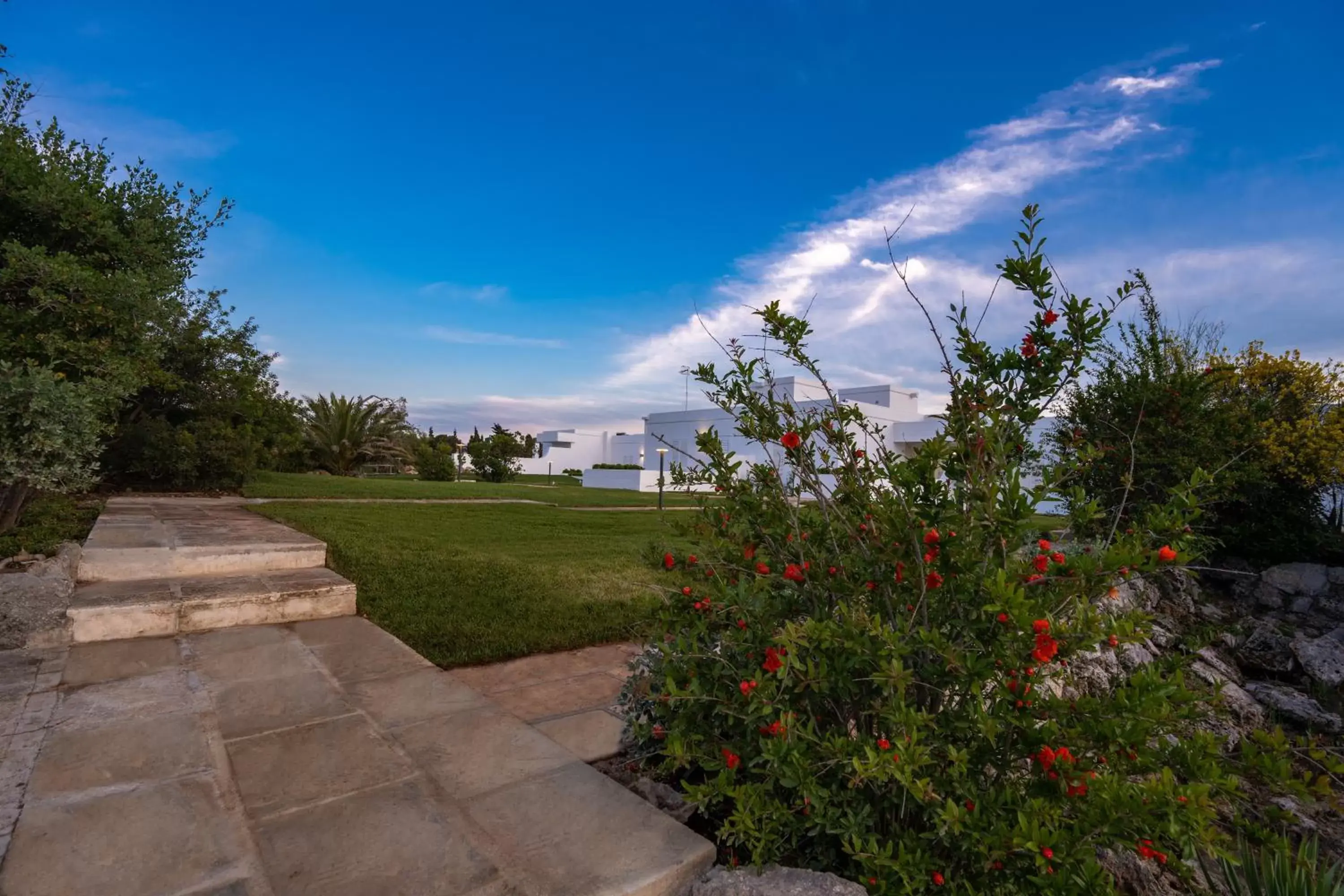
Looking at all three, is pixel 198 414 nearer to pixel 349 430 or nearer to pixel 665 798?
pixel 665 798

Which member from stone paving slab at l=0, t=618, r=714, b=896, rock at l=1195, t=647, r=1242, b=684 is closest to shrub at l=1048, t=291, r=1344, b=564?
rock at l=1195, t=647, r=1242, b=684

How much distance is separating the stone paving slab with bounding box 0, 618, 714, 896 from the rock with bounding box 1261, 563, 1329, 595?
24.6 ft

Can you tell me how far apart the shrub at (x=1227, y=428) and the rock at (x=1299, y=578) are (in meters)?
0.31

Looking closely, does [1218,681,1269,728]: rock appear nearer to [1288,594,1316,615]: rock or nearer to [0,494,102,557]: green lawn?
[1288,594,1316,615]: rock

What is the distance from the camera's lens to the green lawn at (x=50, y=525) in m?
3.98

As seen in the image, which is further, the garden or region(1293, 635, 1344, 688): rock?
region(1293, 635, 1344, 688): rock

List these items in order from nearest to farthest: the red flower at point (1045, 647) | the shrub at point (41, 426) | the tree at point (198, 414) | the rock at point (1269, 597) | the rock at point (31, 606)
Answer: the red flower at point (1045, 647), the rock at point (31, 606), the shrub at point (41, 426), the rock at point (1269, 597), the tree at point (198, 414)

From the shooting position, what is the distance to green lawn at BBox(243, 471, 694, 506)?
35.2ft

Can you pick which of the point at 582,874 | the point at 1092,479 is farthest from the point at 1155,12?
the point at 582,874

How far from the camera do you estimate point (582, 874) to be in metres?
1.47

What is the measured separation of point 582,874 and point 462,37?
25.7 feet

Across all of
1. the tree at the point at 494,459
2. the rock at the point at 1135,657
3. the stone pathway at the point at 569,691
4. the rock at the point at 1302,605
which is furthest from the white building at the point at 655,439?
the stone pathway at the point at 569,691

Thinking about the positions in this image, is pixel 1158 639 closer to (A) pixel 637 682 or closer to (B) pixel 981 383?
(B) pixel 981 383

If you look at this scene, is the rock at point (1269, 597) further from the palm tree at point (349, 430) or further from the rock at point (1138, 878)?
the palm tree at point (349, 430)
